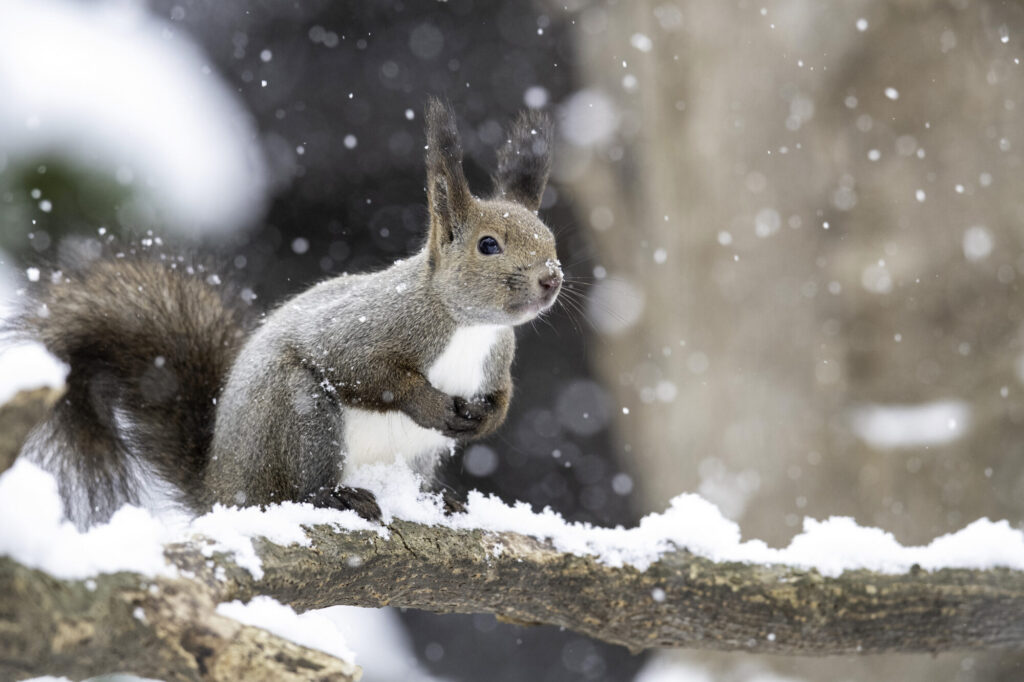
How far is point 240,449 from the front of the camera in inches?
66.4

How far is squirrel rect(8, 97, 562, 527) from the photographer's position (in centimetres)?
165

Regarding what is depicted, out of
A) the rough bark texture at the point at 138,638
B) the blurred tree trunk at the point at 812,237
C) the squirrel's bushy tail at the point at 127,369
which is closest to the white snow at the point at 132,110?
the squirrel's bushy tail at the point at 127,369

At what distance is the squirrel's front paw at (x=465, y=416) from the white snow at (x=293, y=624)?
2.10 ft

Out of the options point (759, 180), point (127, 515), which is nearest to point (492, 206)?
point (127, 515)

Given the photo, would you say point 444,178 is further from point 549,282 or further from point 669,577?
point 669,577

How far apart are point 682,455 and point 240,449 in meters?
2.09

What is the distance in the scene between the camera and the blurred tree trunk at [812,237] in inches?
118

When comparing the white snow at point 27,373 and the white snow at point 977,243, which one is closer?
the white snow at point 27,373

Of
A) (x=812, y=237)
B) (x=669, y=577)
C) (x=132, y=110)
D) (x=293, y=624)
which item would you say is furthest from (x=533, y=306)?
(x=812, y=237)

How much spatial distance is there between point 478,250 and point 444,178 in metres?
0.14

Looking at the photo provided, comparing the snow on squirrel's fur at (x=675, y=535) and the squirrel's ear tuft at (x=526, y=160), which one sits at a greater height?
the squirrel's ear tuft at (x=526, y=160)

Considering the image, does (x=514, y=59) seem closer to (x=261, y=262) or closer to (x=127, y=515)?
(x=261, y=262)

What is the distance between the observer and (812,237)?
313 cm

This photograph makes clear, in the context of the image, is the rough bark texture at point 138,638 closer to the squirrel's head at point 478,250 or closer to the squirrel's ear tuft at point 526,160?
the squirrel's head at point 478,250
